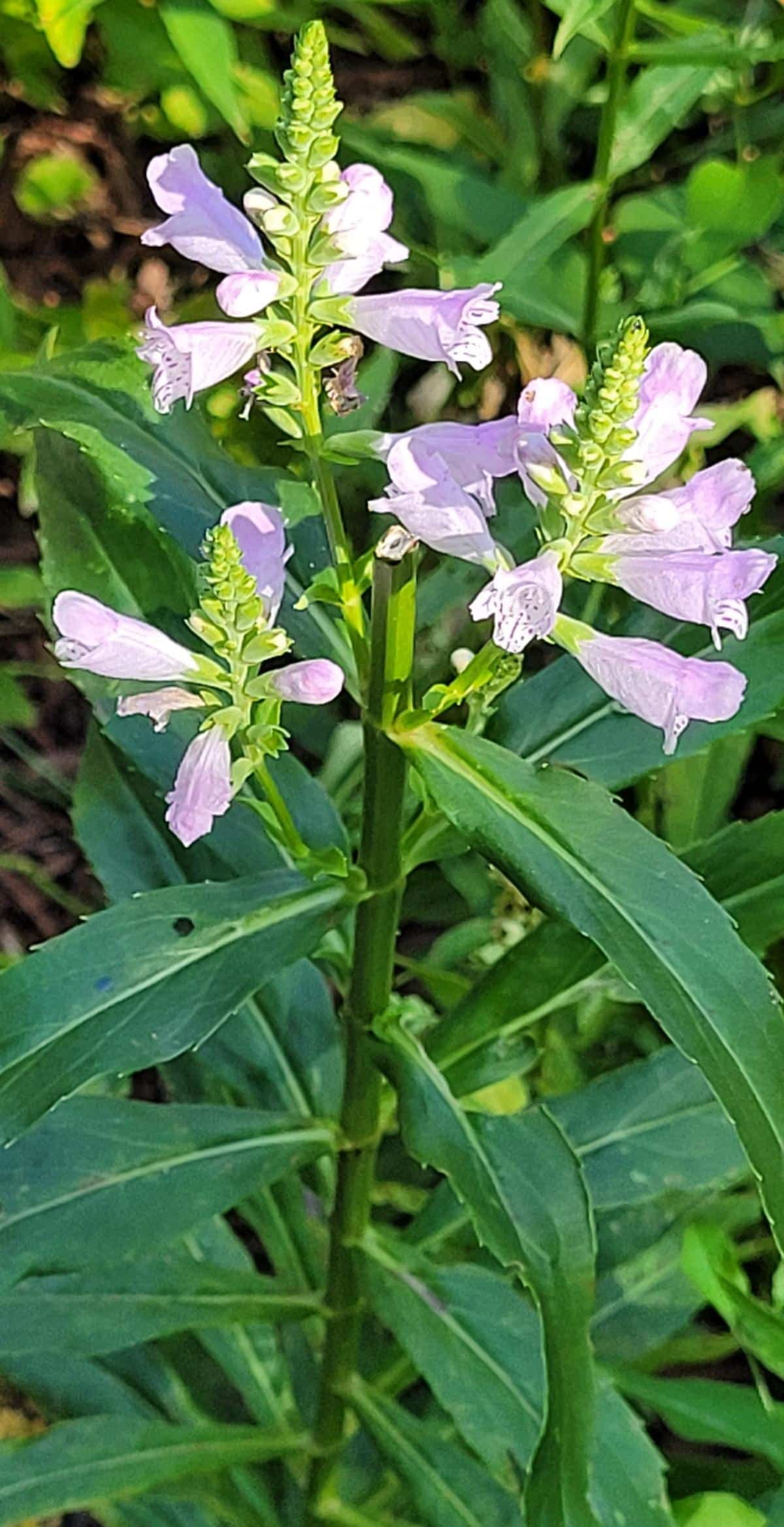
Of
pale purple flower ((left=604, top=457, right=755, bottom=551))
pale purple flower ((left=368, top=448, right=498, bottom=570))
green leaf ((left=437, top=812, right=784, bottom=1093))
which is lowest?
green leaf ((left=437, top=812, right=784, bottom=1093))

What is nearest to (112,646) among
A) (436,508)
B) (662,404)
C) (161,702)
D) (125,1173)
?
(161,702)

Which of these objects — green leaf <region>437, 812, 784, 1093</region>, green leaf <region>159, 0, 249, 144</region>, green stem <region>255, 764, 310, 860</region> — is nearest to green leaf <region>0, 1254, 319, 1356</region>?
green leaf <region>437, 812, 784, 1093</region>

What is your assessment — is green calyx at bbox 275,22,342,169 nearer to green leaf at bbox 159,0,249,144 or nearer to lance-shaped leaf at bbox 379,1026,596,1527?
lance-shaped leaf at bbox 379,1026,596,1527

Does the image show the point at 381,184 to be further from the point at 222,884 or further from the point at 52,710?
the point at 52,710

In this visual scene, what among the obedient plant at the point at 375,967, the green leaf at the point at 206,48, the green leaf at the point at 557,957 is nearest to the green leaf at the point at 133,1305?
the obedient plant at the point at 375,967

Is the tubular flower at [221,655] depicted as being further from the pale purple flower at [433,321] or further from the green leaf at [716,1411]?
the green leaf at [716,1411]

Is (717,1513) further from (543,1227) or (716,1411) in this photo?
(543,1227)
